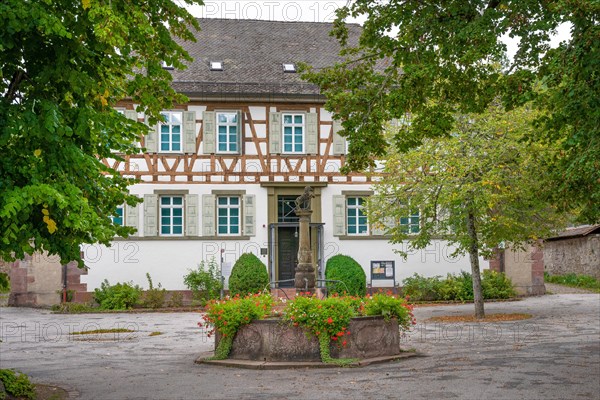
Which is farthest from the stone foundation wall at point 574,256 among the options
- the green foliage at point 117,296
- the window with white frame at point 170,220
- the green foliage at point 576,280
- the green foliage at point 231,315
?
the green foliage at point 231,315

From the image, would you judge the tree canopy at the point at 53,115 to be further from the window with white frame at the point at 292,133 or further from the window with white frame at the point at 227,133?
the window with white frame at the point at 292,133

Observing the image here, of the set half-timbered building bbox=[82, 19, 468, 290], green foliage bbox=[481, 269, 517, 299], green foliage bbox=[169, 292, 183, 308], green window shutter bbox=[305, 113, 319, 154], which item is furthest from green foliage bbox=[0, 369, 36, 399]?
green foliage bbox=[481, 269, 517, 299]

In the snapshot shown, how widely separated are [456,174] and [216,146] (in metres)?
9.88

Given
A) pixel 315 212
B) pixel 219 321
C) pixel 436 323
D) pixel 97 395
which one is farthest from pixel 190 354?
pixel 315 212

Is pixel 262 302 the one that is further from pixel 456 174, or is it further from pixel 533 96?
pixel 456 174

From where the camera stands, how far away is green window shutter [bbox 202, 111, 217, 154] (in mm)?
27188

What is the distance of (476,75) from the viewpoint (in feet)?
39.3

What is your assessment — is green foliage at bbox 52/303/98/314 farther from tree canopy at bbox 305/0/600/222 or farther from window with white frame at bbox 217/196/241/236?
tree canopy at bbox 305/0/600/222

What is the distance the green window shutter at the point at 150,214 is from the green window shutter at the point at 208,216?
155cm

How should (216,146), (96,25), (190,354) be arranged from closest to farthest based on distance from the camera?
(96,25), (190,354), (216,146)

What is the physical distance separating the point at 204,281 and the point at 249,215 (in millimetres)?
2621

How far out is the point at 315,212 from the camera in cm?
2766

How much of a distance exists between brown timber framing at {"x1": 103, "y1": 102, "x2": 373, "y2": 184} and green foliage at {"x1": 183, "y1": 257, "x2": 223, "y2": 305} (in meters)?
2.88

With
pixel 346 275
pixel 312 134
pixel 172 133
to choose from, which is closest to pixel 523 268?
→ pixel 346 275
